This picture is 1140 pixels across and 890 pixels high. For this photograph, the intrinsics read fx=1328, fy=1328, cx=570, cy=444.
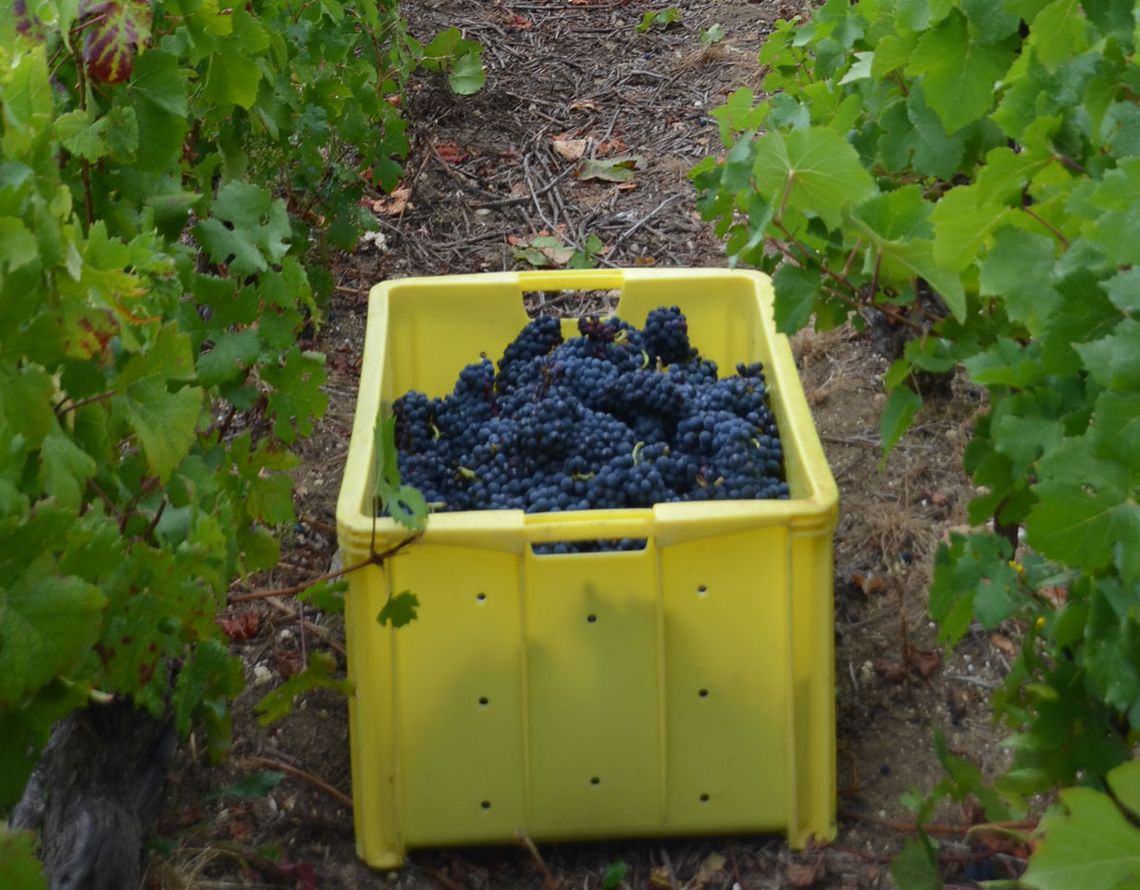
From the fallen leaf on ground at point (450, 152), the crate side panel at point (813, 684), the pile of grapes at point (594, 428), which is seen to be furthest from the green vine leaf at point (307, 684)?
the fallen leaf on ground at point (450, 152)

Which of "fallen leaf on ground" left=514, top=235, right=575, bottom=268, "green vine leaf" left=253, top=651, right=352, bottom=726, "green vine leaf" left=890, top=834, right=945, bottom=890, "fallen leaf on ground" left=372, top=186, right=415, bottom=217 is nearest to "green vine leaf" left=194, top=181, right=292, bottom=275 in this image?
"green vine leaf" left=253, top=651, right=352, bottom=726

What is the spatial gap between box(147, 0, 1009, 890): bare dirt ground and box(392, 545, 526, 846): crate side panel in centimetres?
10

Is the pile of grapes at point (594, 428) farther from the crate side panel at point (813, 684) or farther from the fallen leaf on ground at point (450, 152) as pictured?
the fallen leaf on ground at point (450, 152)

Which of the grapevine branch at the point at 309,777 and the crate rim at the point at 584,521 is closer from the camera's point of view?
the crate rim at the point at 584,521

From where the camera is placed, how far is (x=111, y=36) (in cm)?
152

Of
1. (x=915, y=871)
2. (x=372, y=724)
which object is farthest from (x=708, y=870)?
(x=372, y=724)


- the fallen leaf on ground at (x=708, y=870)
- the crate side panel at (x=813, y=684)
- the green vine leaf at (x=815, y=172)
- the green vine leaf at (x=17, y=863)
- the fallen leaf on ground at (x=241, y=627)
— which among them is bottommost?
the fallen leaf on ground at (x=708, y=870)

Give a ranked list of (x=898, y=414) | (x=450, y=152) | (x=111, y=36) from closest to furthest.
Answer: (x=111, y=36) < (x=898, y=414) < (x=450, y=152)

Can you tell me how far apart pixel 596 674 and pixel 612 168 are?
302cm

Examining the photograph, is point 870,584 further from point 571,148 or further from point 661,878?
point 571,148

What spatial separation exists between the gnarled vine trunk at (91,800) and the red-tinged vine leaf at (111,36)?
0.77 metres

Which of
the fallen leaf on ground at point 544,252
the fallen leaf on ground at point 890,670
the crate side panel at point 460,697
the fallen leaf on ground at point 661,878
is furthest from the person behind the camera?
the fallen leaf on ground at point 544,252

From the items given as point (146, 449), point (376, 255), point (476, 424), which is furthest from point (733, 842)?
point (376, 255)

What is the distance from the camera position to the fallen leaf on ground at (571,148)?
15.6 feet
